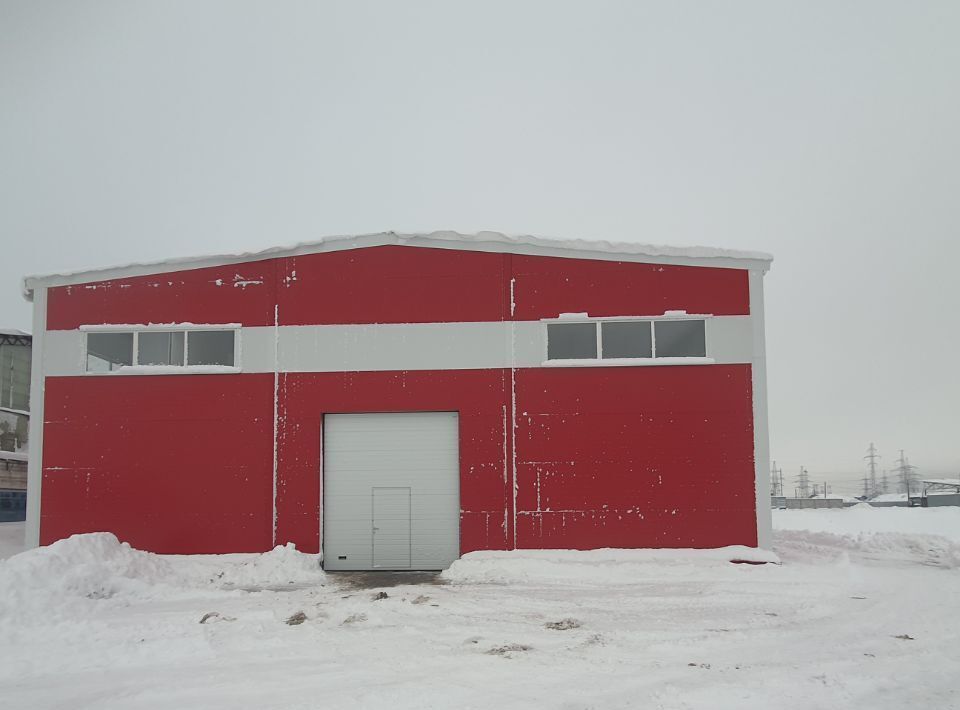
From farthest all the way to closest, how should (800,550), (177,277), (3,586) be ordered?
(800,550)
(177,277)
(3,586)

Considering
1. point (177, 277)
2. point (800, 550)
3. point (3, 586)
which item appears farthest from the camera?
point (800, 550)

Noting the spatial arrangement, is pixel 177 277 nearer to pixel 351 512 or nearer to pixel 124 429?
pixel 124 429

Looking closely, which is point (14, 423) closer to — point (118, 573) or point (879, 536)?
point (118, 573)

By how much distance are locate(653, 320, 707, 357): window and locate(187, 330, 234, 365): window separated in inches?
343

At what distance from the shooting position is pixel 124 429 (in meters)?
14.4

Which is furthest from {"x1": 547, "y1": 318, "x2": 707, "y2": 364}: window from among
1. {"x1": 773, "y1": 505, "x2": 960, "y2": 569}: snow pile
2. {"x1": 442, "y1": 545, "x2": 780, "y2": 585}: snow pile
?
{"x1": 773, "y1": 505, "x2": 960, "y2": 569}: snow pile

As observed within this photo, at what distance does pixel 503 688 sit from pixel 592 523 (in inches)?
282

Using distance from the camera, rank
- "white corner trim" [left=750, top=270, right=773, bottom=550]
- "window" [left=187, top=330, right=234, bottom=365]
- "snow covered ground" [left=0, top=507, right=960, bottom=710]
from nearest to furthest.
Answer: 1. "snow covered ground" [left=0, top=507, right=960, bottom=710]
2. "white corner trim" [left=750, top=270, right=773, bottom=550]
3. "window" [left=187, top=330, right=234, bottom=365]

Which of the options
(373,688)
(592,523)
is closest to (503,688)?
(373,688)

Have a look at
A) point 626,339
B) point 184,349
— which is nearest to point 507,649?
point 626,339

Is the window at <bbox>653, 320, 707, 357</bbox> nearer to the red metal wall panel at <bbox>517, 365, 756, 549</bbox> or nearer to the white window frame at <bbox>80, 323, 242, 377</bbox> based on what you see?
the red metal wall panel at <bbox>517, 365, 756, 549</bbox>

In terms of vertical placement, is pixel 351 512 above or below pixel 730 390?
below

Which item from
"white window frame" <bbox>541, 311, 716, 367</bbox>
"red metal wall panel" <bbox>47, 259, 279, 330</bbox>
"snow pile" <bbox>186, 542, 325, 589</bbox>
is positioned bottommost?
"snow pile" <bbox>186, 542, 325, 589</bbox>

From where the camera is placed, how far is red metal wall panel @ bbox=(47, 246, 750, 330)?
46.4ft
